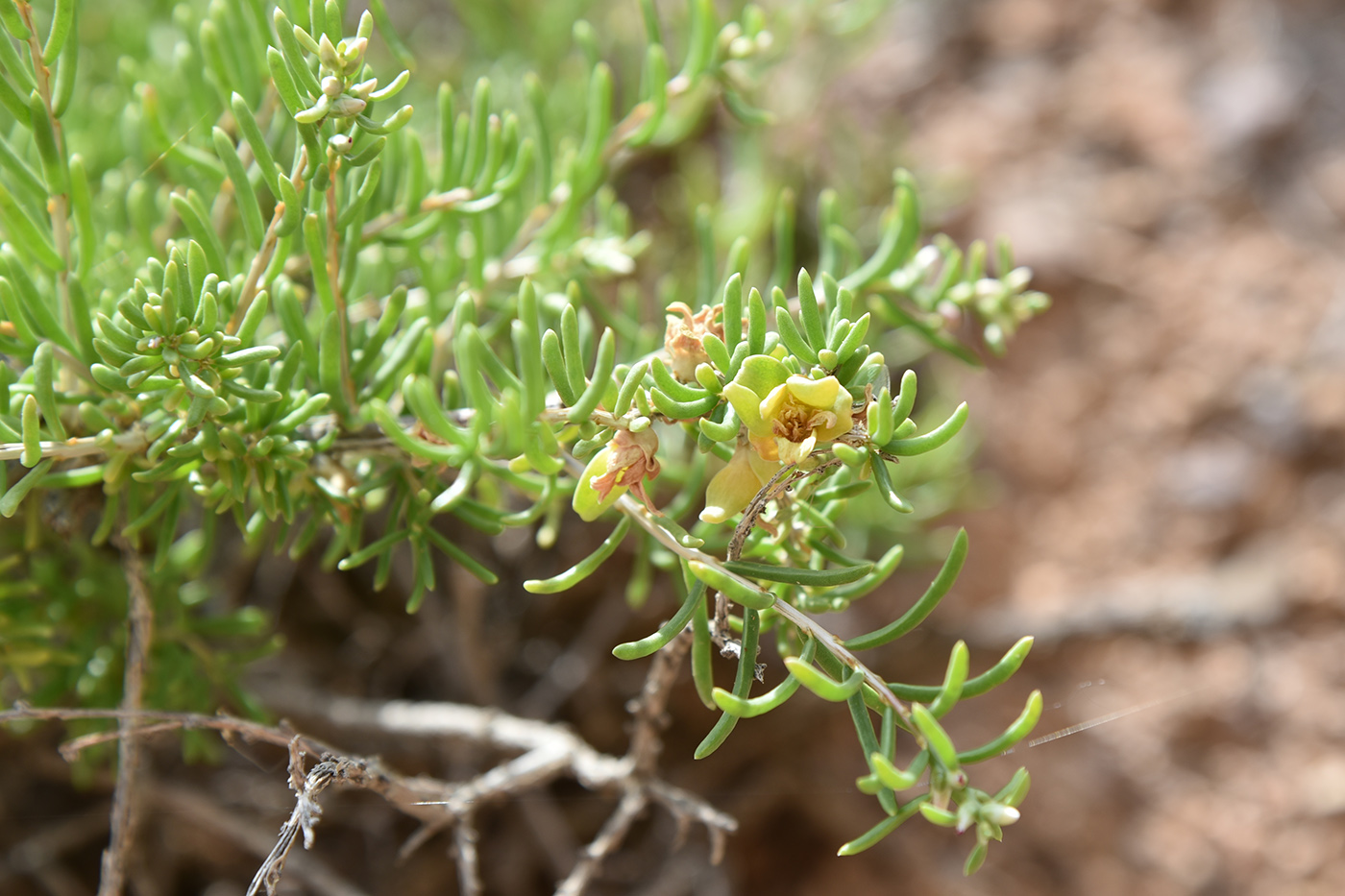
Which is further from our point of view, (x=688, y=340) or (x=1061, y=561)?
(x=1061, y=561)

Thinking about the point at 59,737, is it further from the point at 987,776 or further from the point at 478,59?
the point at 987,776

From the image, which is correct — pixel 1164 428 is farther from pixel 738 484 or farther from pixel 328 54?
pixel 328 54

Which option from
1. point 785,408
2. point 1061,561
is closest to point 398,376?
point 785,408

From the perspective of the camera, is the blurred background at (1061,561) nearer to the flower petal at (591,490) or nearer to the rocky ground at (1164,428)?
the rocky ground at (1164,428)

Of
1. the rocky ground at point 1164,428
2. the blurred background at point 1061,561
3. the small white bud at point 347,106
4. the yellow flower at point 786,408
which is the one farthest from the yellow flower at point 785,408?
the rocky ground at point 1164,428

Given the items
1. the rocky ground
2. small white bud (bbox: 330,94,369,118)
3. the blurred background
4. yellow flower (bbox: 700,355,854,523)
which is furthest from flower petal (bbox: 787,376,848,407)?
the rocky ground

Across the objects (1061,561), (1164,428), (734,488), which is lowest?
(1061,561)

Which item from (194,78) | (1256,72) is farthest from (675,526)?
(1256,72)

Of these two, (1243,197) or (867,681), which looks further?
(1243,197)

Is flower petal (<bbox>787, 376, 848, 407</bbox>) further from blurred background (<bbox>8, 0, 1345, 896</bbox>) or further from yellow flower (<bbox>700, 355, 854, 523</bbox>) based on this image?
blurred background (<bbox>8, 0, 1345, 896</bbox>)
